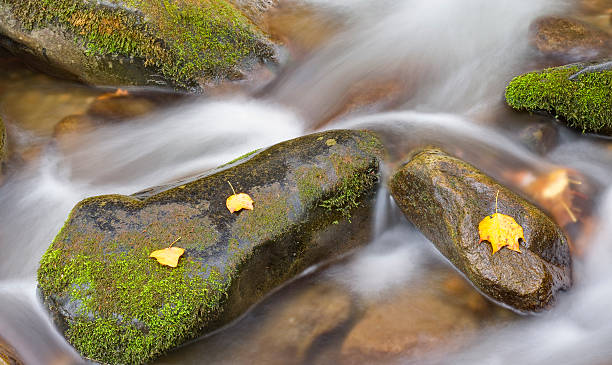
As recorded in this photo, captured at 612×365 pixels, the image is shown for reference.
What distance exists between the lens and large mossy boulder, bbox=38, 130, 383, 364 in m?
3.46

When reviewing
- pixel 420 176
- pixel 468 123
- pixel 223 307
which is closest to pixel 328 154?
pixel 420 176

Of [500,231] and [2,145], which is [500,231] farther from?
[2,145]

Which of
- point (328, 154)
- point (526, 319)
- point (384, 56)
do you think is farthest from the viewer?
point (384, 56)

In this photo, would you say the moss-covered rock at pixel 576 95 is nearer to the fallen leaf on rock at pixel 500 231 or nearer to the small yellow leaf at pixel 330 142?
the fallen leaf on rock at pixel 500 231

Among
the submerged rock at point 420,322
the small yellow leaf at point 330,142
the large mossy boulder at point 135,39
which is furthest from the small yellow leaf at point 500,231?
the large mossy boulder at point 135,39

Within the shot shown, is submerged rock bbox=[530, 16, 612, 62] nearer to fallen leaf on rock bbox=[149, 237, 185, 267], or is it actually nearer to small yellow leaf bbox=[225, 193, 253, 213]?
small yellow leaf bbox=[225, 193, 253, 213]

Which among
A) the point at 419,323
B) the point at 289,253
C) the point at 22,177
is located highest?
the point at 22,177

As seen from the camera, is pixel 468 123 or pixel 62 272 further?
pixel 468 123

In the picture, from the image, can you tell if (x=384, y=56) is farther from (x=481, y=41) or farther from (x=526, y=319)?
(x=526, y=319)

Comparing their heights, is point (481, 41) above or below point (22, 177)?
below

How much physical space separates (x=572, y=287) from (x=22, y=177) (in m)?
5.25

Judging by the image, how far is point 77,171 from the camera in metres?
5.21

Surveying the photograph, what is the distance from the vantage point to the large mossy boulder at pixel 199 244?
3.46m

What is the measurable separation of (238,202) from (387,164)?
1529 millimetres
